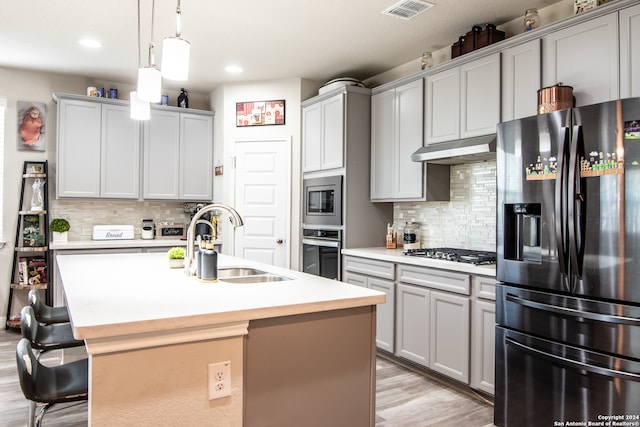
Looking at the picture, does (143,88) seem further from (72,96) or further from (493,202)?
(72,96)

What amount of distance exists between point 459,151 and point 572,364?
156 cm

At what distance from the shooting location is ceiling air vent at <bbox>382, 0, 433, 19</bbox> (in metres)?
3.06

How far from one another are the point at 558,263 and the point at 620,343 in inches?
17.2

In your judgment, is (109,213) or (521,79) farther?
(109,213)

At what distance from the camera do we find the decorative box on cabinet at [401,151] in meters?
3.70

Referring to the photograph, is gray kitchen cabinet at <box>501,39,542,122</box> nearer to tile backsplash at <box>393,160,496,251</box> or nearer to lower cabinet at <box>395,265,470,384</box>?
tile backsplash at <box>393,160,496,251</box>

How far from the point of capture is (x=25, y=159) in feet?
15.4

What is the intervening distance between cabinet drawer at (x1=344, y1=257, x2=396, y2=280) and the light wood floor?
75 centimetres

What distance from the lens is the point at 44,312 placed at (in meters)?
2.62

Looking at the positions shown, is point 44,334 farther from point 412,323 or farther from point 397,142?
point 397,142

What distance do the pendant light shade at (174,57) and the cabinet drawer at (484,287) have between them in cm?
212

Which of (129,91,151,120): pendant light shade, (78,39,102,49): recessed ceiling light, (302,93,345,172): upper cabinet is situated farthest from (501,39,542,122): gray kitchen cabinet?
(78,39,102,49): recessed ceiling light

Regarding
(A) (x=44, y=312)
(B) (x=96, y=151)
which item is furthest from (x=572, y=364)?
(B) (x=96, y=151)

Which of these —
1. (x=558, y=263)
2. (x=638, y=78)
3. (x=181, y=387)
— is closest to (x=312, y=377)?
(x=181, y=387)
